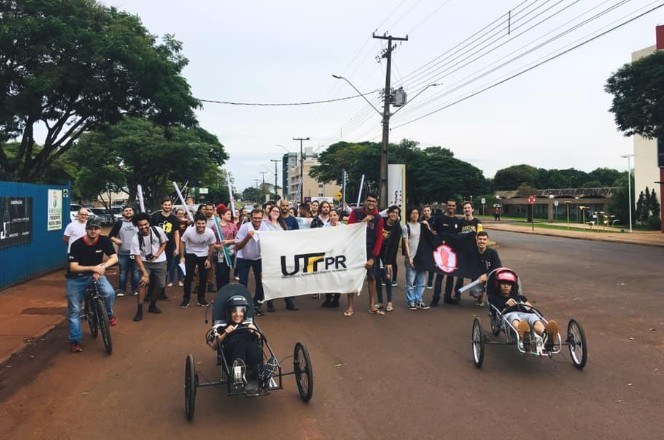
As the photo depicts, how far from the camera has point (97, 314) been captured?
708 centimetres

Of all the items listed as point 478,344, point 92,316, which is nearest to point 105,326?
point 92,316

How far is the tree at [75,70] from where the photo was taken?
596 inches

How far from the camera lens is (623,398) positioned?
17.2 ft

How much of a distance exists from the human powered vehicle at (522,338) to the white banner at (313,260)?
9.41 feet

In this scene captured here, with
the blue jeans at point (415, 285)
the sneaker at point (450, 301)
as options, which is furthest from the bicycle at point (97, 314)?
the sneaker at point (450, 301)

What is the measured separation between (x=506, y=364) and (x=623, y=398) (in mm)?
1377

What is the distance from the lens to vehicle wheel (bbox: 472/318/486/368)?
240 inches

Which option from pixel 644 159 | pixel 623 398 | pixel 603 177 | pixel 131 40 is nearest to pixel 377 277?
pixel 623 398

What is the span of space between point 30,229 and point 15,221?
1019 millimetres

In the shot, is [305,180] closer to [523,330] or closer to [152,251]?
Result: [152,251]

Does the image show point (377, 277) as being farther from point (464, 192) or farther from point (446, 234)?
point (464, 192)

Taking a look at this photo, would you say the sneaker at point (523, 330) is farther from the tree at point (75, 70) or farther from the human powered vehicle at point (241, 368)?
the tree at point (75, 70)

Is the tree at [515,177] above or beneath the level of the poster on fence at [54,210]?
above

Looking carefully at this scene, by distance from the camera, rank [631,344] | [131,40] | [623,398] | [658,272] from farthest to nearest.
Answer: [131,40]
[658,272]
[631,344]
[623,398]
